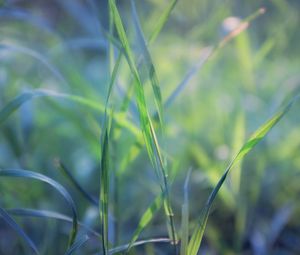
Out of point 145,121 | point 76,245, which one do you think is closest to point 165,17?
point 145,121

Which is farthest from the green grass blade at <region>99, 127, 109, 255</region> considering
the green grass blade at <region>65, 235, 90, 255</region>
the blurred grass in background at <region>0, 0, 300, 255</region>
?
the blurred grass in background at <region>0, 0, 300, 255</region>

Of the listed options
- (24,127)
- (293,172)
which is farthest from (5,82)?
(293,172)

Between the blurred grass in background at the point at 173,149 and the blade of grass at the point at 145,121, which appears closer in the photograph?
the blade of grass at the point at 145,121

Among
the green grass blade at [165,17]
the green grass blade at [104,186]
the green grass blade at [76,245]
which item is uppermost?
the green grass blade at [165,17]

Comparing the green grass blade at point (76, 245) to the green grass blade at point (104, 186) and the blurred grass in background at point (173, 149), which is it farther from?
the blurred grass in background at point (173, 149)

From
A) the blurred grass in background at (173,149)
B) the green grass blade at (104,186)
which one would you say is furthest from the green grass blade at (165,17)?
the green grass blade at (104,186)

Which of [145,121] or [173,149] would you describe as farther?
[173,149]

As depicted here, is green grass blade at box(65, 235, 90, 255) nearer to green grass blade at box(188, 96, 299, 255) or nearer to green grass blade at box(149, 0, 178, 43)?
green grass blade at box(188, 96, 299, 255)

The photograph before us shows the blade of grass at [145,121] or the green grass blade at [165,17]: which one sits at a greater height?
the green grass blade at [165,17]

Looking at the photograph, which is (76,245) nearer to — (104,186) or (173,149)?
(104,186)

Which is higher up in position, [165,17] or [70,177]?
[165,17]

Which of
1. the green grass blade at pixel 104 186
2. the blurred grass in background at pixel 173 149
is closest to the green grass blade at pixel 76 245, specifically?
the green grass blade at pixel 104 186
